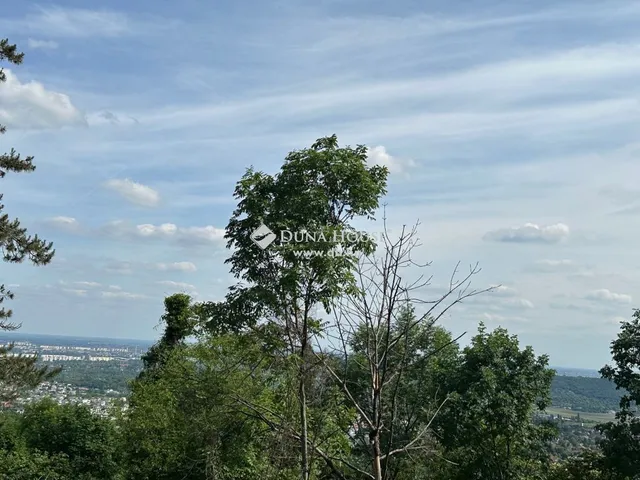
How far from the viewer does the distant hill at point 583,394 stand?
30.7m

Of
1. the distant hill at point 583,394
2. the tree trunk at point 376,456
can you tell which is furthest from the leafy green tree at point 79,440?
the distant hill at point 583,394

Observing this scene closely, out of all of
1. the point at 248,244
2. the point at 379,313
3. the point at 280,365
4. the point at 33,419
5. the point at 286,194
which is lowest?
the point at 33,419

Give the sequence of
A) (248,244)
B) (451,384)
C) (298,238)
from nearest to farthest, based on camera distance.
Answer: (298,238) < (248,244) < (451,384)

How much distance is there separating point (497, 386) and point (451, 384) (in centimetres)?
122

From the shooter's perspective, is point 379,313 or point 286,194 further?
point 286,194

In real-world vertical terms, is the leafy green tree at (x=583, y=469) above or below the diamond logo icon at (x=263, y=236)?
below

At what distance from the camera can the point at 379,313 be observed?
3557 mm

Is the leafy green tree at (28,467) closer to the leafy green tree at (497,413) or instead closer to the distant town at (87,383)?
the distant town at (87,383)

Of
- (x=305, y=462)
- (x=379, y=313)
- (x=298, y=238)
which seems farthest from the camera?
(x=298, y=238)

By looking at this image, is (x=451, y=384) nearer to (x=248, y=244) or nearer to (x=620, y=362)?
(x=620, y=362)

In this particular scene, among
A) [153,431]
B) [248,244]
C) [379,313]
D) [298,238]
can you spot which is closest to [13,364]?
[153,431]

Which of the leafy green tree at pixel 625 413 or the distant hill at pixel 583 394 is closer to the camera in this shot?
the leafy green tree at pixel 625 413

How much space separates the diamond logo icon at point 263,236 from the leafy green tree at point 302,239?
1.5 inches

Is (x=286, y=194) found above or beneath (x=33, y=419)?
above
